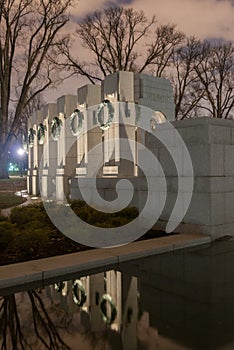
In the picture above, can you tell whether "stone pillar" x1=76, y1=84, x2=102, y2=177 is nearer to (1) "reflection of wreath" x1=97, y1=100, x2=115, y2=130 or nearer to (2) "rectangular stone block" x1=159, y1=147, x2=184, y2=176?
(1) "reflection of wreath" x1=97, y1=100, x2=115, y2=130

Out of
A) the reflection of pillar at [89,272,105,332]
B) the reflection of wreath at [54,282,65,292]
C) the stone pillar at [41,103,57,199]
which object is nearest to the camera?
the reflection of pillar at [89,272,105,332]

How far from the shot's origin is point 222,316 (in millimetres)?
4848

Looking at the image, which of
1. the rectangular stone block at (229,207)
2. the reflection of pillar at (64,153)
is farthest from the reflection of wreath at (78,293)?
the reflection of pillar at (64,153)

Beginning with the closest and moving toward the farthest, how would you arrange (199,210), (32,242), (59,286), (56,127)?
(59,286) < (32,242) < (199,210) < (56,127)

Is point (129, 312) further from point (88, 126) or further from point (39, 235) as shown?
point (88, 126)

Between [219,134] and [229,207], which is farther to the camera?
[229,207]

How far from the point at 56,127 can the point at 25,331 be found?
19027 mm

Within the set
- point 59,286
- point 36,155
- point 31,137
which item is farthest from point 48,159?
point 59,286

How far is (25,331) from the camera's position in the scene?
176 inches

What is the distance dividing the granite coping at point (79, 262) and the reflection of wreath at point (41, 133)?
17357 mm

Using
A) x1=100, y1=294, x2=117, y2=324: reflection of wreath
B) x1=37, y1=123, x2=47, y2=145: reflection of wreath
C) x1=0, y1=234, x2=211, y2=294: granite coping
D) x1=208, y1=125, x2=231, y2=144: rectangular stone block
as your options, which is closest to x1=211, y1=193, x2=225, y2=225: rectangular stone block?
x1=0, y1=234, x2=211, y2=294: granite coping

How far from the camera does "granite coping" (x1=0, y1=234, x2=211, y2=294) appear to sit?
6.22 metres

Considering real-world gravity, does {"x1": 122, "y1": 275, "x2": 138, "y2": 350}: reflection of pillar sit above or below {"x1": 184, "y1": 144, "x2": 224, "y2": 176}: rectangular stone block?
below

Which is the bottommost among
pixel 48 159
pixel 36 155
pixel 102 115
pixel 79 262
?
pixel 79 262
